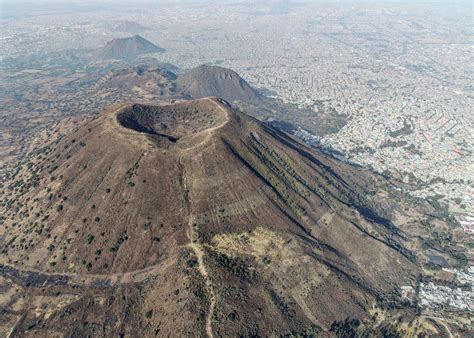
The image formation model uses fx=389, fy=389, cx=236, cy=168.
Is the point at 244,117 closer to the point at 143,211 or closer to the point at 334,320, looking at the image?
the point at 143,211

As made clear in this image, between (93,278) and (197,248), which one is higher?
(197,248)

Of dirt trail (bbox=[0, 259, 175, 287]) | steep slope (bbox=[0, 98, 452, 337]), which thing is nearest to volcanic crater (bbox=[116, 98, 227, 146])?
steep slope (bbox=[0, 98, 452, 337])

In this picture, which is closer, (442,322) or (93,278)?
(93,278)

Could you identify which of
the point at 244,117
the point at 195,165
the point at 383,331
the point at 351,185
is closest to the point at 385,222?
the point at 351,185

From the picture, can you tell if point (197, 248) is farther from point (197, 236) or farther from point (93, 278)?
point (93, 278)

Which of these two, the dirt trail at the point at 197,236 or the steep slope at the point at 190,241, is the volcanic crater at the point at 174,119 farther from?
the dirt trail at the point at 197,236

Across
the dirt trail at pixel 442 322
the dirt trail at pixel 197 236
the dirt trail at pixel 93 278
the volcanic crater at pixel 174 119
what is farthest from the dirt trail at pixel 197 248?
the dirt trail at pixel 442 322

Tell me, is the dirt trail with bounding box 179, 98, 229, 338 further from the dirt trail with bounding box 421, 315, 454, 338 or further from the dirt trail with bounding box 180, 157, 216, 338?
the dirt trail with bounding box 421, 315, 454, 338

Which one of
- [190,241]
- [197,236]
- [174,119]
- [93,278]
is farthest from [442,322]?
[174,119]

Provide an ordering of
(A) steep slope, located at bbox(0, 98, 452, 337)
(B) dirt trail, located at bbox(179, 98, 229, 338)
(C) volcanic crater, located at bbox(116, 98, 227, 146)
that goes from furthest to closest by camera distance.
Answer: (C) volcanic crater, located at bbox(116, 98, 227, 146) → (A) steep slope, located at bbox(0, 98, 452, 337) → (B) dirt trail, located at bbox(179, 98, 229, 338)
